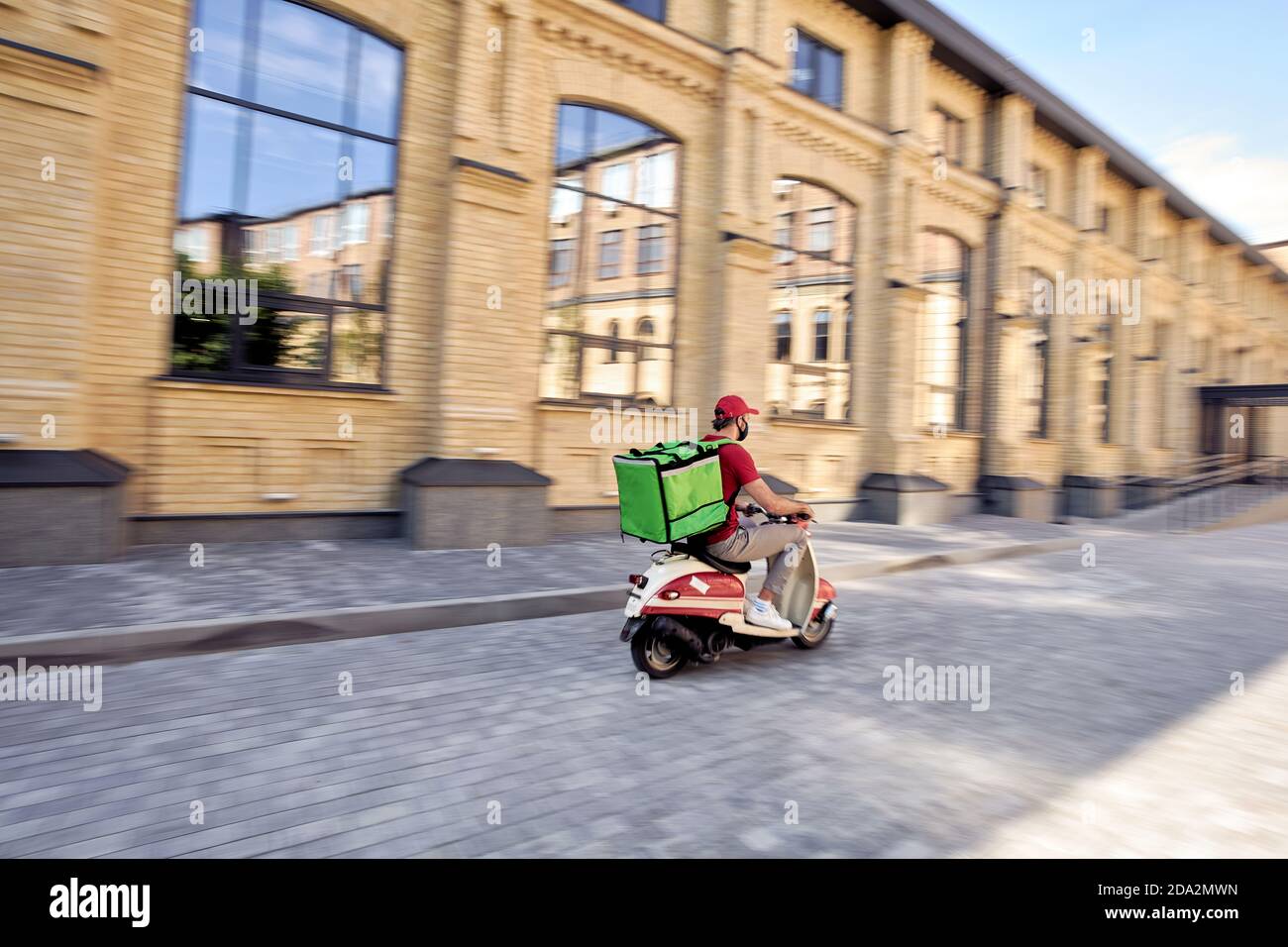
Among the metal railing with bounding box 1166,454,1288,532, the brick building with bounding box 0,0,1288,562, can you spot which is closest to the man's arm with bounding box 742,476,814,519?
the brick building with bounding box 0,0,1288,562

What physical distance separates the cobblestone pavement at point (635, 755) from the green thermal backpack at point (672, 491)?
1030 mm

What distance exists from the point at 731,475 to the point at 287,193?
6.74 meters

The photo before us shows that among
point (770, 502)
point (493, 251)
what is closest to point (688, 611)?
point (770, 502)

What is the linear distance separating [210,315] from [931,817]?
27.1 feet

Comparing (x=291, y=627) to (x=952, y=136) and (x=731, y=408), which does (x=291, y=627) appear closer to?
(x=731, y=408)

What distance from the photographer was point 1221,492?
21641 millimetres

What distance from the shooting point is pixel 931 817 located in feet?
9.96

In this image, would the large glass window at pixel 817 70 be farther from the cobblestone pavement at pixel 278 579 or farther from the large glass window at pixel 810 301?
the cobblestone pavement at pixel 278 579

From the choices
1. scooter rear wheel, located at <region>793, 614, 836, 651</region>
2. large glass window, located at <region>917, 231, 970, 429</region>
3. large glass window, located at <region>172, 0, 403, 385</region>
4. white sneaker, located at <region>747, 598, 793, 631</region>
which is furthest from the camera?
large glass window, located at <region>917, 231, 970, 429</region>

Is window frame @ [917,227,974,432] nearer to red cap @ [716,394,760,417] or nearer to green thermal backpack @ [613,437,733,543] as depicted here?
red cap @ [716,394,760,417]

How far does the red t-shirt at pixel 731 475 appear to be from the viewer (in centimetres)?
479

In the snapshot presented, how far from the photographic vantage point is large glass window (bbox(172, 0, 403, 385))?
7.95 metres
